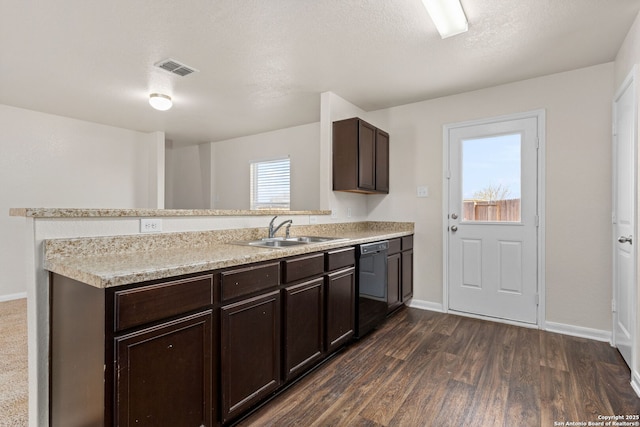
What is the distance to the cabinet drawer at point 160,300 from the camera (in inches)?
46.8

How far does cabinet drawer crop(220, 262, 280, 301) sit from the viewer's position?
158 centimetres

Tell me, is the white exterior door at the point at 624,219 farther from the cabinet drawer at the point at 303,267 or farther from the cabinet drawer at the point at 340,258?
the cabinet drawer at the point at 303,267

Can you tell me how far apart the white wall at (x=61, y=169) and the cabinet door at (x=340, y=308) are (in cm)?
403

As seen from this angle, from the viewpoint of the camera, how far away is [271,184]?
552 centimetres

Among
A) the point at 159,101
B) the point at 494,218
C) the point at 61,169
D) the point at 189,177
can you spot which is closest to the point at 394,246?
the point at 494,218

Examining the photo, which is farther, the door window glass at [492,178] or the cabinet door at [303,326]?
the door window glass at [492,178]

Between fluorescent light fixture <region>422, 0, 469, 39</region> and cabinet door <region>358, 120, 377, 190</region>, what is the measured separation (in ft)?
3.99

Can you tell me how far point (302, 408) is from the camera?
1.82 meters

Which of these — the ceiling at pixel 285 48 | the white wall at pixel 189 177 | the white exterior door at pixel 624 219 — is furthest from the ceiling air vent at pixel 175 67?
the white exterior door at pixel 624 219

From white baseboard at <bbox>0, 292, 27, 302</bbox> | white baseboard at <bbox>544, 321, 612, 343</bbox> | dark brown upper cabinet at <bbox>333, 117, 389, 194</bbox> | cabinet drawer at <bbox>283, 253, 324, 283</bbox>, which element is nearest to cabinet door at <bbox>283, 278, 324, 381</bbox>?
cabinet drawer at <bbox>283, 253, 324, 283</bbox>

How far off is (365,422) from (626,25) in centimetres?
314

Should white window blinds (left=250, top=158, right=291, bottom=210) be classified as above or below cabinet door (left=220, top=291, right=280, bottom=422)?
above

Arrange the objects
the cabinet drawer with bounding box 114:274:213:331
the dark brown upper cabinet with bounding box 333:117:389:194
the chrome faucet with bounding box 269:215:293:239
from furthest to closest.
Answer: the dark brown upper cabinet with bounding box 333:117:389:194
the chrome faucet with bounding box 269:215:293:239
the cabinet drawer with bounding box 114:274:213:331

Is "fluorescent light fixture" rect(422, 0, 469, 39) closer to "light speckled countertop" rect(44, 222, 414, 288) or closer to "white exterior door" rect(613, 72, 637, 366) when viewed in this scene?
"white exterior door" rect(613, 72, 637, 366)
